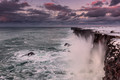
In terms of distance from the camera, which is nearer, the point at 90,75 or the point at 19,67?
the point at 90,75

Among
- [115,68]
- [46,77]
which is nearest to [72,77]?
[46,77]

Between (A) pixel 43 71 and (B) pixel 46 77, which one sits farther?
(A) pixel 43 71

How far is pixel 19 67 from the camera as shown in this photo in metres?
23.2

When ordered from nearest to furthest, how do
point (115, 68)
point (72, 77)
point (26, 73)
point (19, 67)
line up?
point (115, 68) < point (72, 77) < point (26, 73) < point (19, 67)

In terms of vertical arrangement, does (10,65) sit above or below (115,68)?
below

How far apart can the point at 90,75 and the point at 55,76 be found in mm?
6349

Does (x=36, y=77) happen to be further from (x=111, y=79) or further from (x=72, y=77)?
(x=111, y=79)

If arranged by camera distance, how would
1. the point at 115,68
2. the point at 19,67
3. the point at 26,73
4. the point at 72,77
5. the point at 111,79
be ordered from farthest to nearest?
the point at 19,67 < the point at 26,73 < the point at 72,77 < the point at 111,79 < the point at 115,68

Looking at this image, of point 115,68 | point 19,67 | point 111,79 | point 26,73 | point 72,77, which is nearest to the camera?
point 115,68

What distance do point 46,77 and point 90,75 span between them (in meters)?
7.98

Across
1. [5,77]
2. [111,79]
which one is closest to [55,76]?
[5,77]

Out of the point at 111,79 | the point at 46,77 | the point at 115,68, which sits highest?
Answer: the point at 115,68

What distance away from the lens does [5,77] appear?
61.5ft

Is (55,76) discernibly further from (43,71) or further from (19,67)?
(19,67)
